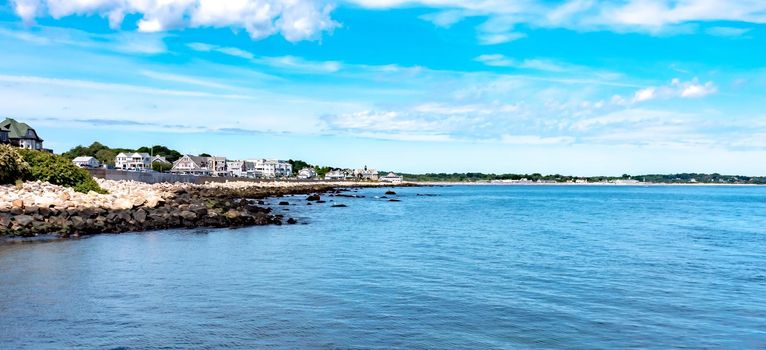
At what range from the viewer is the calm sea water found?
10805 mm

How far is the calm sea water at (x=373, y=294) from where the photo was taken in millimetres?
10805

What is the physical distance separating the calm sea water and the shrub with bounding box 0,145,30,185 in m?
16.6

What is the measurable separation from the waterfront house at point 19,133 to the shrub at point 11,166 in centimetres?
5254

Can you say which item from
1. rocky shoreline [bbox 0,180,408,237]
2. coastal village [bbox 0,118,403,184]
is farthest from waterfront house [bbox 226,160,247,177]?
rocky shoreline [bbox 0,180,408,237]

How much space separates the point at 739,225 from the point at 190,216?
34680 millimetres

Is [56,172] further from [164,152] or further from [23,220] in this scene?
[164,152]

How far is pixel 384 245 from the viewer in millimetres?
25375

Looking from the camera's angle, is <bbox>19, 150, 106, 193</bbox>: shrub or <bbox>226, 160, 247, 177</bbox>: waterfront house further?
<bbox>226, 160, 247, 177</bbox>: waterfront house

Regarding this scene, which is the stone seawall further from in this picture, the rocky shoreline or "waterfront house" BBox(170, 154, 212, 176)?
"waterfront house" BBox(170, 154, 212, 176)

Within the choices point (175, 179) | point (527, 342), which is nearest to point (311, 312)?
point (527, 342)

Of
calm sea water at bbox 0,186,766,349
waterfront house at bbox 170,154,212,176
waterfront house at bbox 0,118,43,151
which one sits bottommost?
calm sea water at bbox 0,186,766,349

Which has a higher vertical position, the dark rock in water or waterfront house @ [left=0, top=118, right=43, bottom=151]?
waterfront house @ [left=0, top=118, right=43, bottom=151]

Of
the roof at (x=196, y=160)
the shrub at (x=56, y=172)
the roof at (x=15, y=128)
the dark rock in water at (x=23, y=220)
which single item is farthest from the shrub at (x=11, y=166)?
the roof at (x=196, y=160)

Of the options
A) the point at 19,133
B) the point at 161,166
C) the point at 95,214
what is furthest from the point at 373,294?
the point at 161,166
